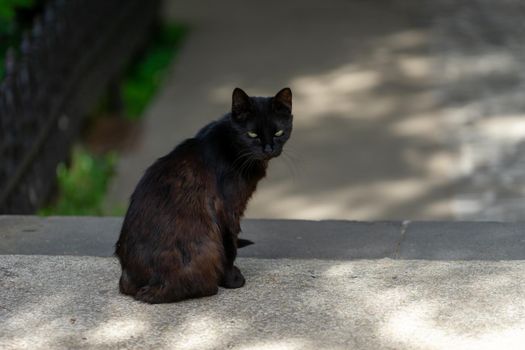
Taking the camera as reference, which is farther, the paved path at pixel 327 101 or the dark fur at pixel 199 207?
the paved path at pixel 327 101

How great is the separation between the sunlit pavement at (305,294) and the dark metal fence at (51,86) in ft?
6.65

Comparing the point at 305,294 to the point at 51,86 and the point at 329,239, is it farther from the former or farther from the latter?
the point at 51,86

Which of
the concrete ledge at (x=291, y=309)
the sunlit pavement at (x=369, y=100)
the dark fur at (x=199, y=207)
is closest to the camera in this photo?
the concrete ledge at (x=291, y=309)

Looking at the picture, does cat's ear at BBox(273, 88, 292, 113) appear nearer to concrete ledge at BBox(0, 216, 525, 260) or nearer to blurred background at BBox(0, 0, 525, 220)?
concrete ledge at BBox(0, 216, 525, 260)

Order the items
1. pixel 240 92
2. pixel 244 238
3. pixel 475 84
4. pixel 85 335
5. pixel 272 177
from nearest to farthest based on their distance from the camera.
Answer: pixel 85 335 → pixel 240 92 → pixel 244 238 → pixel 272 177 → pixel 475 84

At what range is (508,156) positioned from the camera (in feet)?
28.4

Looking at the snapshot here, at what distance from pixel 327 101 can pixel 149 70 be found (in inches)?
104

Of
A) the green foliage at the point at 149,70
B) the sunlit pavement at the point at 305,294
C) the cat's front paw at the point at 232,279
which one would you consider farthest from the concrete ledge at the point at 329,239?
the green foliage at the point at 149,70

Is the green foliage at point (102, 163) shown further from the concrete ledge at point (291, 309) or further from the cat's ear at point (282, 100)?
the cat's ear at point (282, 100)

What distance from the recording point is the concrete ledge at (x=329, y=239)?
15.8ft

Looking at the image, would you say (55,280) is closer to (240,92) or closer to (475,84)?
(240,92)

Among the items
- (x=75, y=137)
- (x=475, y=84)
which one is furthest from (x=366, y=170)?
(x=75, y=137)

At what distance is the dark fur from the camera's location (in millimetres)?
4203

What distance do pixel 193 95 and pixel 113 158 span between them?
65.4 inches
